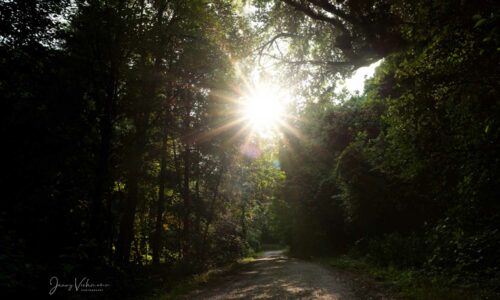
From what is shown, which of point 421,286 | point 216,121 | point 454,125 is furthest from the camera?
point 216,121

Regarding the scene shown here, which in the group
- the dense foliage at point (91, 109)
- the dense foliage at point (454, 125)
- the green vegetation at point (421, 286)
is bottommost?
the green vegetation at point (421, 286)

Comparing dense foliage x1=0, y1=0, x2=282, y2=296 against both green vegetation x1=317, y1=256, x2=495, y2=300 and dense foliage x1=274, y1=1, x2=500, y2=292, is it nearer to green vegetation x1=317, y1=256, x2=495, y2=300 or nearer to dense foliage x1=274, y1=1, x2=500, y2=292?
dense foliage x1=274, y1=1, x2=500, y2=292

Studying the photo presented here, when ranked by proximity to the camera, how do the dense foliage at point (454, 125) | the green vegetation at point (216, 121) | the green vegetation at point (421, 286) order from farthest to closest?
the green vegetation at point (421, 286), the green vegetation at point (216, 121), the dense foliage at point (454, 125)

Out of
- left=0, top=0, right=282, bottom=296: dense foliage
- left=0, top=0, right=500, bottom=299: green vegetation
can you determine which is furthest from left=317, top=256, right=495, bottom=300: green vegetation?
left=0, top=0, right=282, bottom=296: dense foliage

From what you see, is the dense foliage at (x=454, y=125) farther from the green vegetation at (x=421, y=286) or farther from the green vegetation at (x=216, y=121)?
the green vegetation at (x=421, y=286)

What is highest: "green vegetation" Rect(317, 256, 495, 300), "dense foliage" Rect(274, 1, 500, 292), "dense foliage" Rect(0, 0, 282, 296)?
"dense foliage" Rect(0, 0, 282, 296)

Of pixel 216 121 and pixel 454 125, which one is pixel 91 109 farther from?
pixel 454 125

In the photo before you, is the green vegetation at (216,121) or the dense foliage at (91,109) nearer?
the green vegetation at (216,121)

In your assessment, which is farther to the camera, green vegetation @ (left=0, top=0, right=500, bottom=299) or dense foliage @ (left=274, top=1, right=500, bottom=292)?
green vegetation @ (left=0, top=0, right=500, bottom=299)

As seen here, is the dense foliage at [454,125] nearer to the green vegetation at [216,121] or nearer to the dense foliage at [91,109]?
the green vegetation at [216,121]

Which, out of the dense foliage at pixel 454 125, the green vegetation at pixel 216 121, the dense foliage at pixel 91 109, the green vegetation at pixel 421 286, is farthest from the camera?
the dense foliage at pixel 91 109

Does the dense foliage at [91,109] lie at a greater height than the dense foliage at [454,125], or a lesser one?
greater

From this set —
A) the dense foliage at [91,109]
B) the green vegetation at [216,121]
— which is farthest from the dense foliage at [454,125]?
the dense foliage at [91,109]

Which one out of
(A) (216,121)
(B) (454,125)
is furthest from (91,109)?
(B) (454,125)
